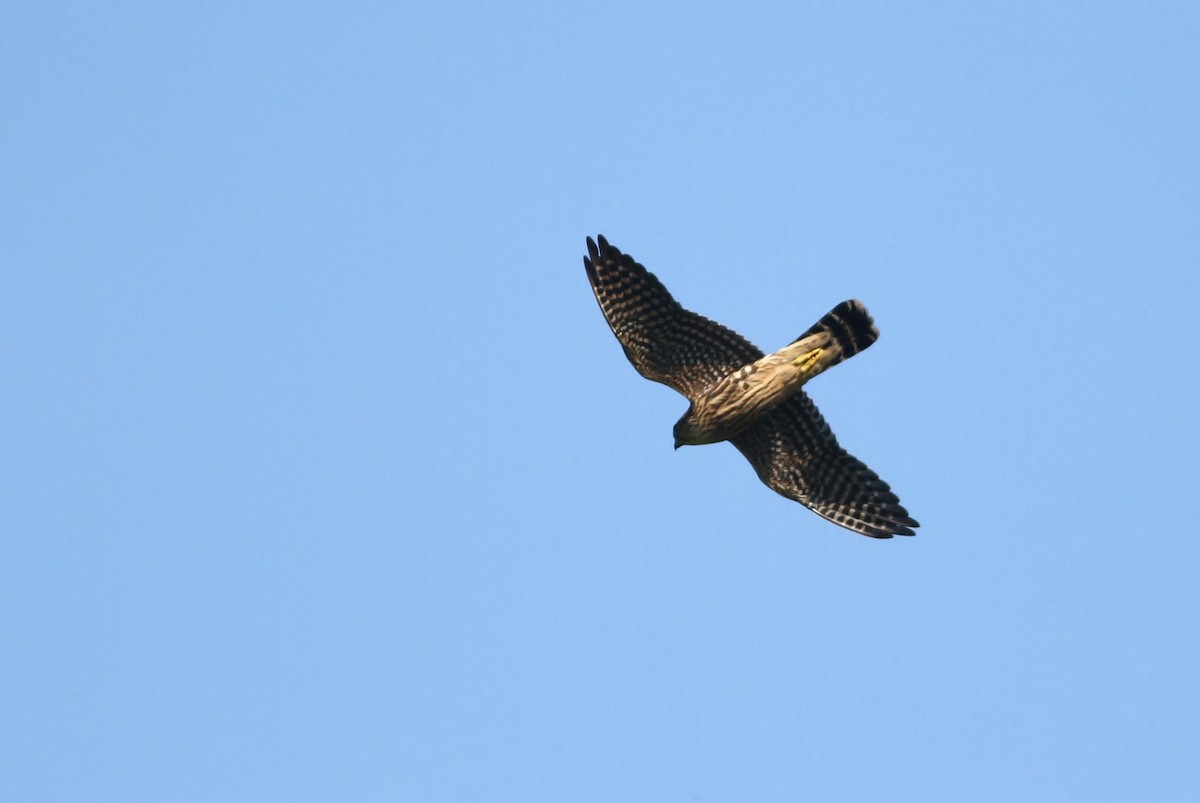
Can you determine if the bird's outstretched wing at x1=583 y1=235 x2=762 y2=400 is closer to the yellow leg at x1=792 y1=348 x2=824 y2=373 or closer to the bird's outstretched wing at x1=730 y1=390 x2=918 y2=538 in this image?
the yellow leg at x1=792 y1=348 x2=824 y2=373

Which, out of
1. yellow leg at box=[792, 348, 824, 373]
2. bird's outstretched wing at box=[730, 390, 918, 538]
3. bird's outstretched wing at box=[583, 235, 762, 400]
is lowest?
bird's outstretched wing at box=[730, 390, 918, 538]

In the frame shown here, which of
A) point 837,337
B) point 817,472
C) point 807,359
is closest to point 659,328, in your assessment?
point 807,359

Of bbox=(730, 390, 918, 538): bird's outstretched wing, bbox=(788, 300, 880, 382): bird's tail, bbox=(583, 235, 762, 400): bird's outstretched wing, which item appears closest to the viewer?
bbox=(788, 300, 880, 382): bird's tail

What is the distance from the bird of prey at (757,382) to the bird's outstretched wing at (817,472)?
0.04ft

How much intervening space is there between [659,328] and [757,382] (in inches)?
46.4

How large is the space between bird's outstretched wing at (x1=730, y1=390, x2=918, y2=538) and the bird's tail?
56cm

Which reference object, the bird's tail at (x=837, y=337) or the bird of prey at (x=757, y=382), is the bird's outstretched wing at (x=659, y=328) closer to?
the bird of prey at (x=757, y=382)

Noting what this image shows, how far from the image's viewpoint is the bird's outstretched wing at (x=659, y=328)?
53.6 feet

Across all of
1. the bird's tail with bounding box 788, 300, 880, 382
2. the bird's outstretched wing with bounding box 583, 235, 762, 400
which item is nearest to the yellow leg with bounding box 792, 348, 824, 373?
the bird's tail with bounding box 788, 300, 880, 382

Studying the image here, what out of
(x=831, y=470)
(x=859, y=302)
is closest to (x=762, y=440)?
(x=831, y=470)

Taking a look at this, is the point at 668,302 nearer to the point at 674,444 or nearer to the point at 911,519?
the point at 674,444

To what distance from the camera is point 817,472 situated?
17.1 metres

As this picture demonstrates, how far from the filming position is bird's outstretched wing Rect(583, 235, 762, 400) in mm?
16328

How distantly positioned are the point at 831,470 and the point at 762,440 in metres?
0.81
